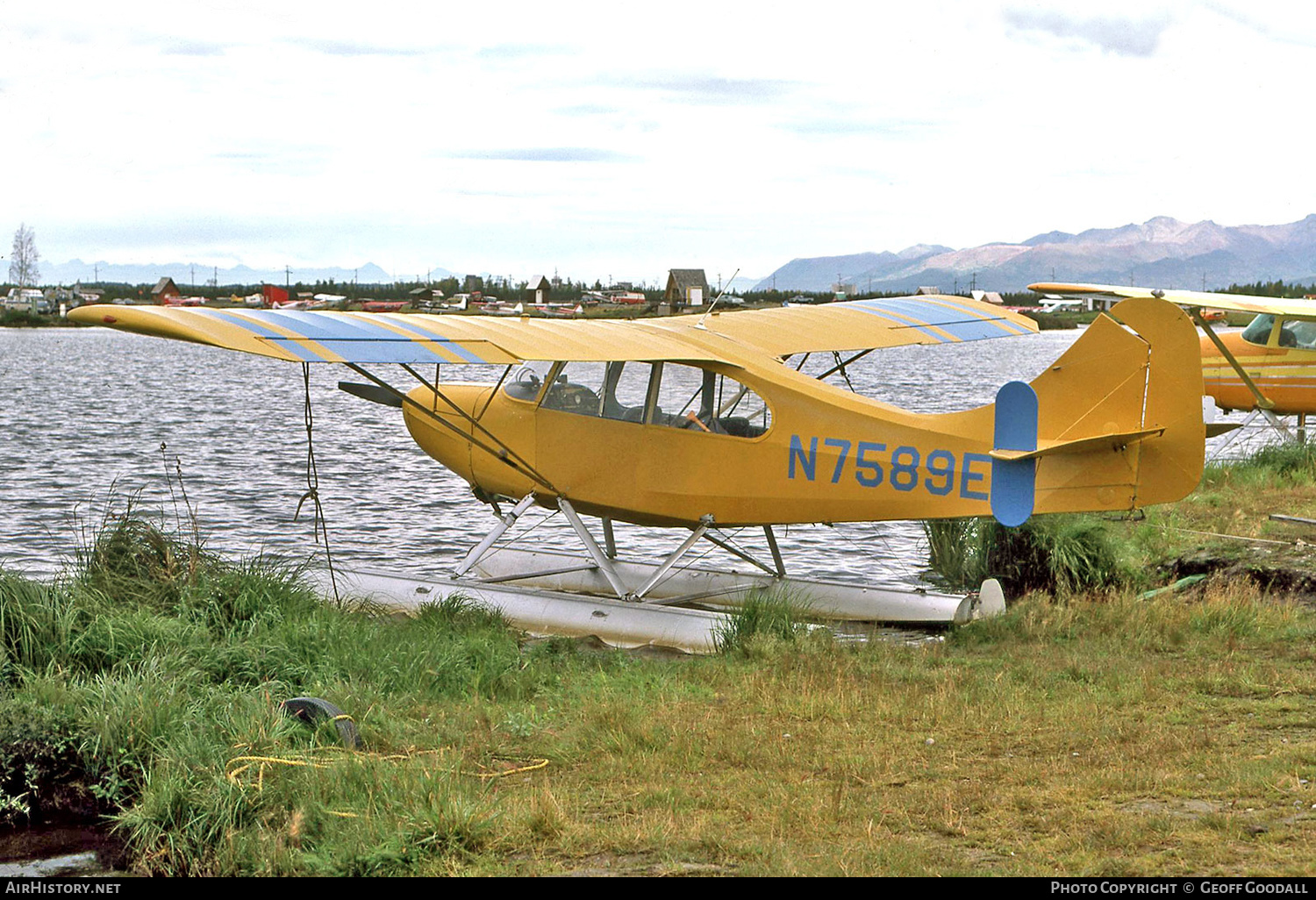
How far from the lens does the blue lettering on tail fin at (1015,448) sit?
9.09 metres

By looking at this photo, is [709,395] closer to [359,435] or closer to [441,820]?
[441,820]

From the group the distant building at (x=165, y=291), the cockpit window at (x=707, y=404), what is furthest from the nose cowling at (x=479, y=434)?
the distant building at (x=165, y=291)

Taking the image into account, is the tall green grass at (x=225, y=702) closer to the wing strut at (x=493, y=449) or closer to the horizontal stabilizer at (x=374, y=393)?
the wing strut at (x=493, y=449)

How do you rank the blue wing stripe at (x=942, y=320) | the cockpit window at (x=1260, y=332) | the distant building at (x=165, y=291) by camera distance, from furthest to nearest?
the distant building at (x=165, y=291) < the cockpit window at (x=1260, y=332) < the blue wing stripe at (x=942, y=320)

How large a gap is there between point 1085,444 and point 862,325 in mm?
→ 4166

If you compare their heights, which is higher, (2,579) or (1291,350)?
(1291,350)

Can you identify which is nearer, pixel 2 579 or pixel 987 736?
pixel 987 736

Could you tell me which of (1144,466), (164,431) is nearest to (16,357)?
(164,431)

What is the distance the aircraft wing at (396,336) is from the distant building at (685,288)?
9480cm

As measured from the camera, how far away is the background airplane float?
1694cm

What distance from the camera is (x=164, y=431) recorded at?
1313 inches

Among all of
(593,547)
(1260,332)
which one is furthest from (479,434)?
(1260,332)

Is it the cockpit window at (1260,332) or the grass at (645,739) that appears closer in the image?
the grass at (645,739)

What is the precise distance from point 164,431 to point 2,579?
87.5 feet
